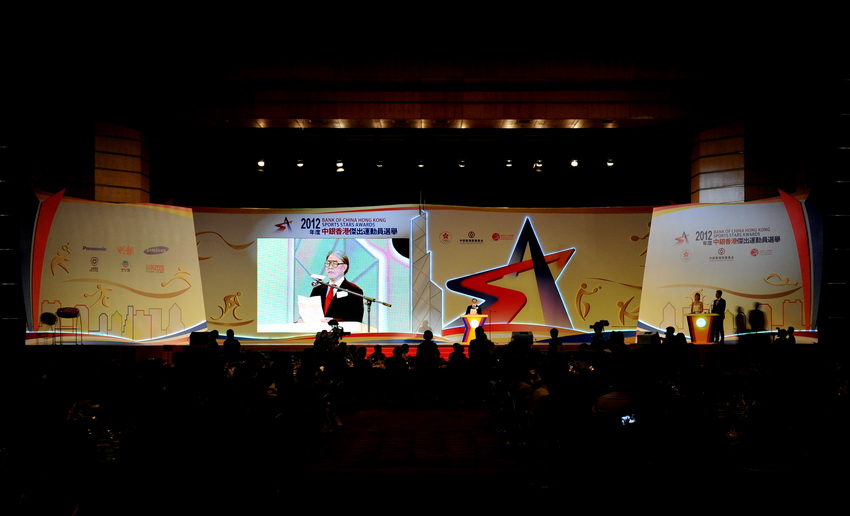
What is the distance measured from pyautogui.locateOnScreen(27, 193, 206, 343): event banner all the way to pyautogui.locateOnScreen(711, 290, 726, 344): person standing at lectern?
1002 cm

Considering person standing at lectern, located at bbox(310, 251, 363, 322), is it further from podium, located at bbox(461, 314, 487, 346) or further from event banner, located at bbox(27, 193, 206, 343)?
event banner, located at bbox(27, 193, 206, 343)

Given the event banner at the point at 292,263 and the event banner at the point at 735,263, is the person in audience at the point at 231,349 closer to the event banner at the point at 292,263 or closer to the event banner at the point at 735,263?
the event banner at the point at 292,263

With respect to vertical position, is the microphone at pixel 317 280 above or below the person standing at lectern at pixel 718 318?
above

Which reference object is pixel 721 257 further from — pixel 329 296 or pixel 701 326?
pixel 329 296

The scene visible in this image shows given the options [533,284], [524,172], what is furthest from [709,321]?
[524,172]

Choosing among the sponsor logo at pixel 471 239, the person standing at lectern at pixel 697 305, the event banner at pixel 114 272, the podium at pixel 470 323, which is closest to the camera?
the event banner at pixel 114 272

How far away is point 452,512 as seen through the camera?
15.0 ft

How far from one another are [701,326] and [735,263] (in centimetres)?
145

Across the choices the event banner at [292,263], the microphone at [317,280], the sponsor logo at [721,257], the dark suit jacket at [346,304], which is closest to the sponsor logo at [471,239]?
the event banner at [292,263]

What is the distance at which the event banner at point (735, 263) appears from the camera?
39.3ft

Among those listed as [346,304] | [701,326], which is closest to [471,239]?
[346,304]

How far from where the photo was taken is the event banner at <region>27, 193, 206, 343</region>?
482 inches

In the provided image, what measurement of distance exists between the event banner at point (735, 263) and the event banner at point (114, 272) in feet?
31.1

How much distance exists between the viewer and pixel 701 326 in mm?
12109
